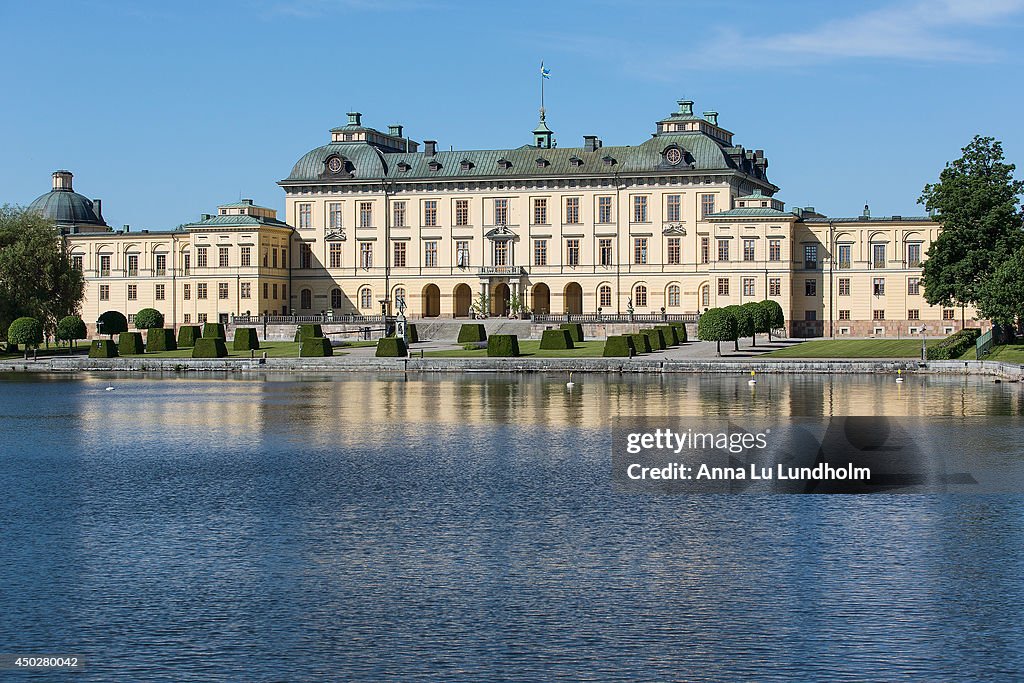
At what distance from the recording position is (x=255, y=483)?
2672cm

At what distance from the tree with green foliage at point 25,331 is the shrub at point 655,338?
107 ft

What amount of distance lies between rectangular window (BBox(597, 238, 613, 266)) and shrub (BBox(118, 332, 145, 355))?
123 feet

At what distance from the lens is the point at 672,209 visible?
101375mm

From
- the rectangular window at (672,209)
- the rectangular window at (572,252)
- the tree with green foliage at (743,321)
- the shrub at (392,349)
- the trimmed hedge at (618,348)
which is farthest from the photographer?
the rectangular window at (572,252)

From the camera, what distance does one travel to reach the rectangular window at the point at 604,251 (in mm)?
103062

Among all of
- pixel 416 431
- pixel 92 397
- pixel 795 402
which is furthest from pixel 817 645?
pixel 92 397

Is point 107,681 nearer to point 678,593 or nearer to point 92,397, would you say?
point 678,593

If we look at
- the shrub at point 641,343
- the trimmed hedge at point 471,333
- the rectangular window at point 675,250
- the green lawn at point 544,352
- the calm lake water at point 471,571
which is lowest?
the calm lake water at point 471,571

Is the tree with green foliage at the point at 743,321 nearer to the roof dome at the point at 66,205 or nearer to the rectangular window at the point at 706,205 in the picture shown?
the rectangular window at the point at 706,205

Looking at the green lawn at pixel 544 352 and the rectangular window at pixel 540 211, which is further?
the rectangular window at pixel 540 211

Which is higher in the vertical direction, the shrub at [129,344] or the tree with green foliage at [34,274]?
the tree with green foliage at [34,274]

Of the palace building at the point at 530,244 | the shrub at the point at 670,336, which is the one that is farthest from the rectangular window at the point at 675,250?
the shrub at the point at 670,336

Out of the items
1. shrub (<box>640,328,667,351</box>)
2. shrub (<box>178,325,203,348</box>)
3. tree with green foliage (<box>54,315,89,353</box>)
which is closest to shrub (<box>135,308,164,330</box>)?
shrub (<box>178,325,203,348</box>)

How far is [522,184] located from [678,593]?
8862 cm
